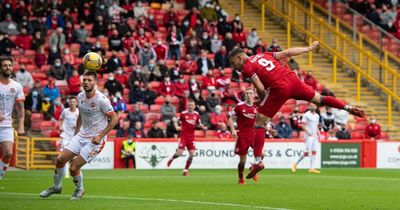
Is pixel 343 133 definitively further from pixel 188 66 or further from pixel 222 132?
pixel 188 66

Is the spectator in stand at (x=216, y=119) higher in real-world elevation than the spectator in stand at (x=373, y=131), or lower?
higher

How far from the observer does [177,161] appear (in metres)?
35.5

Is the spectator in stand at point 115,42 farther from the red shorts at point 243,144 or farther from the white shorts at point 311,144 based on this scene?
the red shorts at point 243,144

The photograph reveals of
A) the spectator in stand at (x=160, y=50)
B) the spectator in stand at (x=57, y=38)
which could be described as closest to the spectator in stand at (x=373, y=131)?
the spectator in stand at (x=160, y=50)

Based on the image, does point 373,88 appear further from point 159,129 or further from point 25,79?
point 25,79

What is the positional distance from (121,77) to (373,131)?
34.5 feet

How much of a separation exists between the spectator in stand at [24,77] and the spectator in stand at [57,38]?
7.86 feet

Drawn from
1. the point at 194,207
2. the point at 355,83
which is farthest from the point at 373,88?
the point at 194,207

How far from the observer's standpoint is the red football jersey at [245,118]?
24203 mm

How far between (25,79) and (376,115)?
15485 millimetres

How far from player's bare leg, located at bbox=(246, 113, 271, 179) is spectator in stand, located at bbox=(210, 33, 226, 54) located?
74.8 ft

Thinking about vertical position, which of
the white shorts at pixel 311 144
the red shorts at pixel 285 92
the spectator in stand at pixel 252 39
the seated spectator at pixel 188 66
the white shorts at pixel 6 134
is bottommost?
the white shorts at pixel 311 144

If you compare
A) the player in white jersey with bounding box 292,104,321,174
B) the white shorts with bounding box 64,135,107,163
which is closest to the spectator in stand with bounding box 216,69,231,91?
the player in white jersey with bounding box 292,104,321,174

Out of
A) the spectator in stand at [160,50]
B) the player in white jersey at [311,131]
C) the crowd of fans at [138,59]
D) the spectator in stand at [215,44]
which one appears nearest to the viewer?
the player in white jersey at [311,131]
